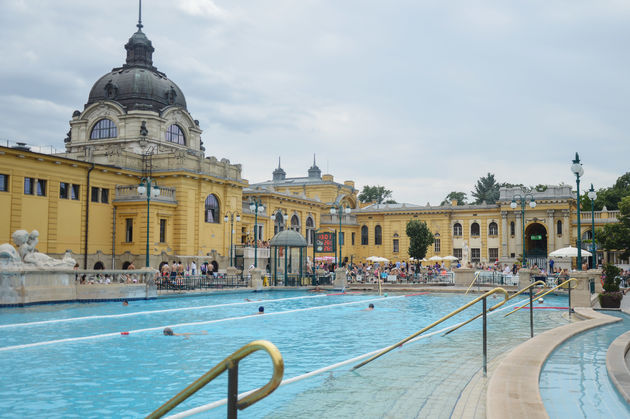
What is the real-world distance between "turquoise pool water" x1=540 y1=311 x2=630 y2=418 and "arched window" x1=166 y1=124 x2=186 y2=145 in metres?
42.8

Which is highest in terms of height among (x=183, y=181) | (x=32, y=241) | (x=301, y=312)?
(x=183, y=181)

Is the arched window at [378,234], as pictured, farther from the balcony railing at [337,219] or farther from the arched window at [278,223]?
the arched window at [278,223]

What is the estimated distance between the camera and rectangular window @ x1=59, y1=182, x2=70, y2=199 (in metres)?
38.5

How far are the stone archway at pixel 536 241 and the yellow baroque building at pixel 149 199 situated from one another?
0.14 meters

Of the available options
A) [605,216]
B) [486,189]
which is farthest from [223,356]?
[486,189]

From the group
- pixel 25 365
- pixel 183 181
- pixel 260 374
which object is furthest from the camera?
pixel 183 181

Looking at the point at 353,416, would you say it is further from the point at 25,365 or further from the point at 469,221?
the point at 469,221

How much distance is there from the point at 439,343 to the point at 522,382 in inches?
213

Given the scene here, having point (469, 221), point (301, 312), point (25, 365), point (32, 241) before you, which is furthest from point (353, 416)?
point (469, 221)

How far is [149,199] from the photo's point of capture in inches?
1346

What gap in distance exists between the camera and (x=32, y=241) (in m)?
22.1

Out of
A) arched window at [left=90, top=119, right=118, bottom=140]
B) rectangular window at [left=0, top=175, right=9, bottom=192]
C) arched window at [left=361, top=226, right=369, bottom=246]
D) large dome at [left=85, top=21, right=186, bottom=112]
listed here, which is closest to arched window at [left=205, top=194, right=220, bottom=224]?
large dome at [left=85, top=21, right=186, bottom=112]

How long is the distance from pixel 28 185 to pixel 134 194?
24.4ft

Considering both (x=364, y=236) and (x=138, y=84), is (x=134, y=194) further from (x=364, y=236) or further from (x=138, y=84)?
(x=364, y=236)
